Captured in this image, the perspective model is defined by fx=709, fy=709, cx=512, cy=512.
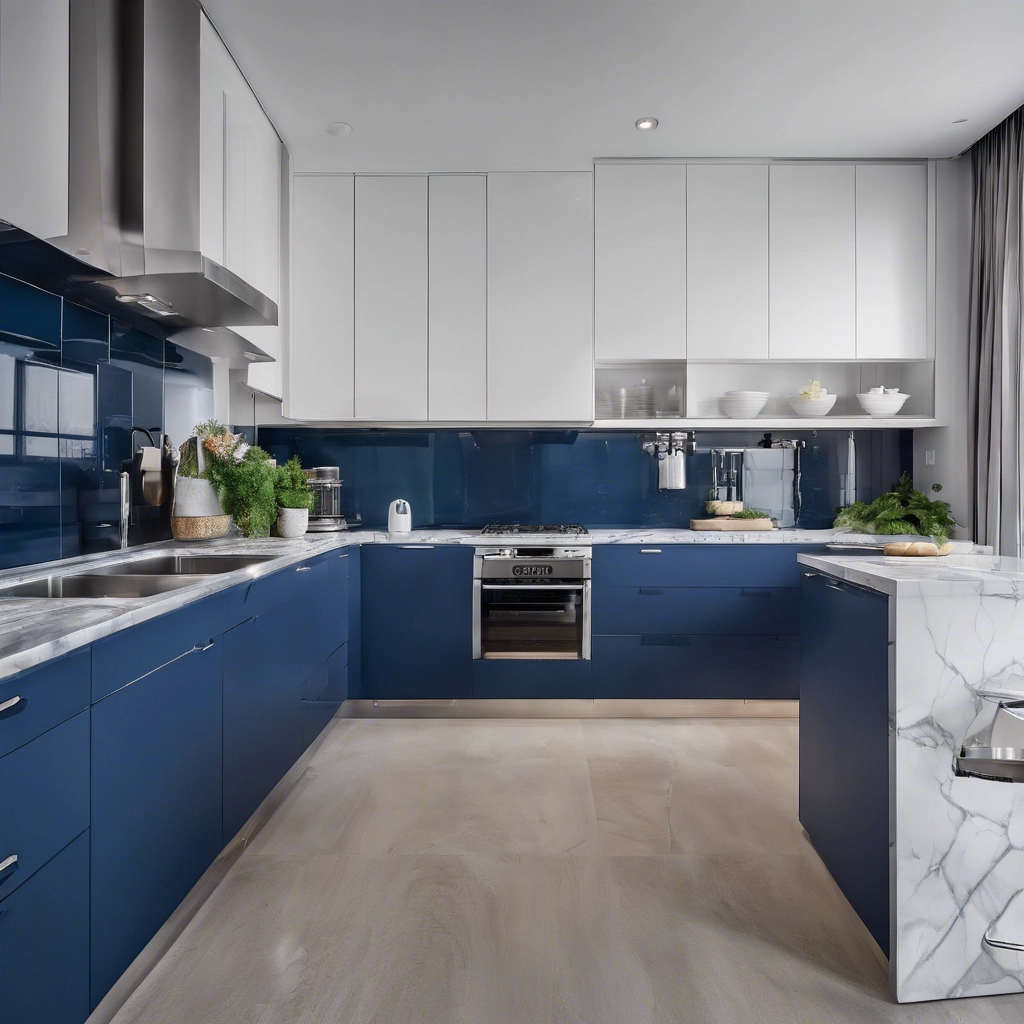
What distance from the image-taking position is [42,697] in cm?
116

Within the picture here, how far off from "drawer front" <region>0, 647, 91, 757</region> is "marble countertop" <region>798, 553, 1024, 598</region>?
5.36 ft

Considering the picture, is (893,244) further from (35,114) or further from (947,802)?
(35,114)

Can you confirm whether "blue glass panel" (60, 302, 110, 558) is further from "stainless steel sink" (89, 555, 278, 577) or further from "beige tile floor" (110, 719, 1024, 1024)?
"beige tile floor" (110, 719, 1024, 1024)

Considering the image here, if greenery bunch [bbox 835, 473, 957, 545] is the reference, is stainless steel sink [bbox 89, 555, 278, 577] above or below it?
below

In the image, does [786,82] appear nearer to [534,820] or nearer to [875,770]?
[875,770]

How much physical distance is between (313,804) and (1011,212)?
390 cm

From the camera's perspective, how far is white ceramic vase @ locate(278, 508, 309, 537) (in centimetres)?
317

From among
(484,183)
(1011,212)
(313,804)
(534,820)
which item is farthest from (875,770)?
(484,183)

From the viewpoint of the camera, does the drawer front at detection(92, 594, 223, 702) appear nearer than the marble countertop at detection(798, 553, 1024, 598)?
Yes

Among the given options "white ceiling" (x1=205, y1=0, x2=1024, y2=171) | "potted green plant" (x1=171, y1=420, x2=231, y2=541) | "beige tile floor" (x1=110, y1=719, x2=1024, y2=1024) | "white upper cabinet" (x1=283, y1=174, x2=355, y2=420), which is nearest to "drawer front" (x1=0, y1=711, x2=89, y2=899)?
"beige tile floor" (x1=110, y1=719, x2=1024, y2=1024)

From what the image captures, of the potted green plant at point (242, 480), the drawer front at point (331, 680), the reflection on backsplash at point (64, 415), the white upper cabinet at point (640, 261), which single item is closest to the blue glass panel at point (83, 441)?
the reflection on backsplash at point (64, 415)

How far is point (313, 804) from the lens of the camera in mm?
2518

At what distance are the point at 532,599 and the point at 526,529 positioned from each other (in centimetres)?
41

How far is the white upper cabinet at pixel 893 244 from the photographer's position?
3641 millimetres
